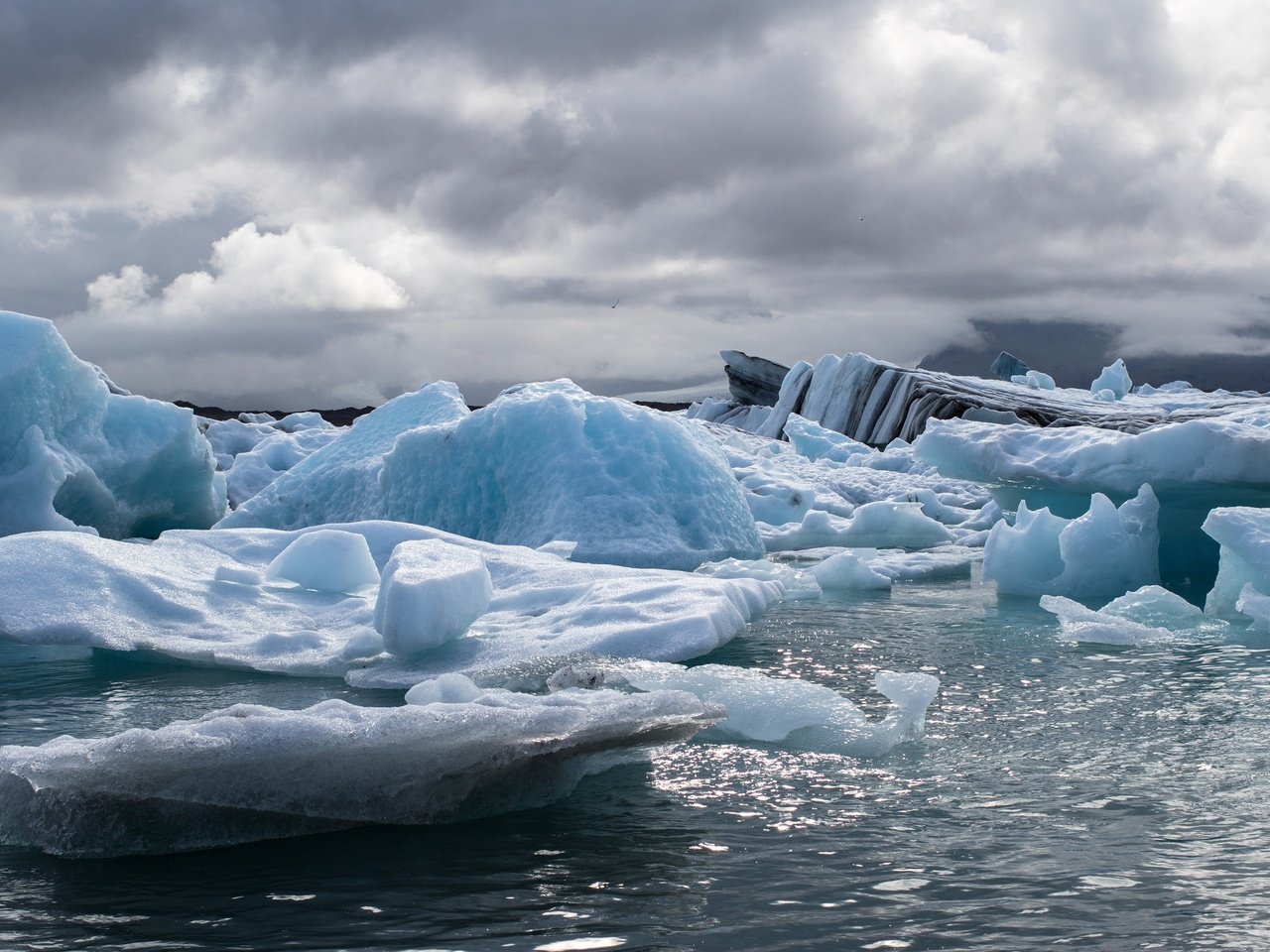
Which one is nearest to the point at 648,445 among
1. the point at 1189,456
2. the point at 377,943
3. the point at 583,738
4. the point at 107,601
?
the point at 1189,456

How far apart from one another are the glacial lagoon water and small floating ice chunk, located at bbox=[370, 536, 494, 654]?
0.70m

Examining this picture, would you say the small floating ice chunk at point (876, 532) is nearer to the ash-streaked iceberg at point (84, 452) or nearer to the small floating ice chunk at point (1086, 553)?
the small floating ice chunk at point (1086, 553)

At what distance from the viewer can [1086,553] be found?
8.83 meters

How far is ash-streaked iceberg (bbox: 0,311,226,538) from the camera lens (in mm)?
11055

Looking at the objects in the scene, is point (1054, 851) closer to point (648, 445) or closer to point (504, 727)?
point (504, 727)

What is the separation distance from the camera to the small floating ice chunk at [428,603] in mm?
5500

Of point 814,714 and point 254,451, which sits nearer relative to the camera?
point 814,714

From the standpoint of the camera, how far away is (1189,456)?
8.78 metres

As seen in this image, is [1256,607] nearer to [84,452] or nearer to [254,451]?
[84,452]

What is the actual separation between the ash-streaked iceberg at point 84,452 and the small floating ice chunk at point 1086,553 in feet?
26.2

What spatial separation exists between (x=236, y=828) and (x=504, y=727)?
78 cm

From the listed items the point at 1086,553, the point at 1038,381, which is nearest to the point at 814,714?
the point at 1086,553

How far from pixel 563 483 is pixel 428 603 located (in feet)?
18.1

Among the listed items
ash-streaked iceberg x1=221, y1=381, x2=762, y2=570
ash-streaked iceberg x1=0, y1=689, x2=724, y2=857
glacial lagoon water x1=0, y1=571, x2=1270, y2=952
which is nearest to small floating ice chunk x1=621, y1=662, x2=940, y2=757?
glacial lagoon water x1=0, y1=571, x2=1270, y2=952
